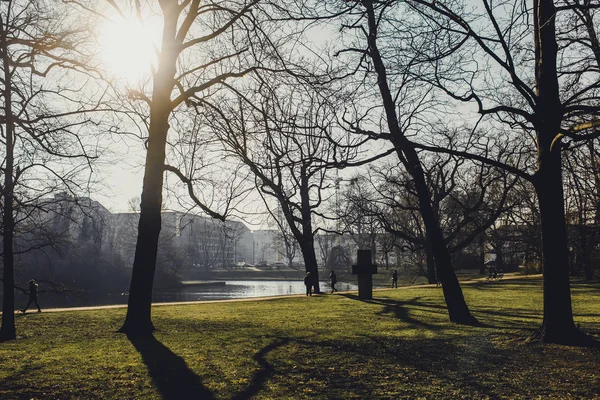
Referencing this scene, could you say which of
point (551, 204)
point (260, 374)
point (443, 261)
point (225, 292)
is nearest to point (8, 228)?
point (260, 374)

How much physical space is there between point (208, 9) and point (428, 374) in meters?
9.61

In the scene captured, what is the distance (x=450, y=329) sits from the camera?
37.6 ft

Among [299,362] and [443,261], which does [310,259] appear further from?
[299,362]

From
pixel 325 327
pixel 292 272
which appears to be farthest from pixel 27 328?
pixel 292 272

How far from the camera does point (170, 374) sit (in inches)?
276

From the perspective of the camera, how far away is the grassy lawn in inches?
242

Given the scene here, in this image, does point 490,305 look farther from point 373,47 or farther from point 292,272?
point 292,272

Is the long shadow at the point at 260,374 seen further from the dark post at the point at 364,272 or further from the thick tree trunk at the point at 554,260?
the dark post at the point at 364,272

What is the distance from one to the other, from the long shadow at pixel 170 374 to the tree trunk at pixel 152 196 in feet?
6.70

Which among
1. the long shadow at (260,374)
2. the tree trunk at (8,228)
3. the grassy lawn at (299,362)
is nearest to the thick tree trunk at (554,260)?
the grassy lawn at (299,362)

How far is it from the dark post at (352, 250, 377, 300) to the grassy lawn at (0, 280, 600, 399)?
10.1m

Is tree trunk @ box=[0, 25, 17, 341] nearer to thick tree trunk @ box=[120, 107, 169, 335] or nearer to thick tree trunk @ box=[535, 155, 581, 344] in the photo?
thick tree trunk @ box=[120, 107, 169, 335]

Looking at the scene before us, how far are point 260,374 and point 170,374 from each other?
121cm

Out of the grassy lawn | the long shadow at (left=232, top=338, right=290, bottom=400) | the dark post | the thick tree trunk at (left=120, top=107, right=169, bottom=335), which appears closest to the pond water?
the dark post
